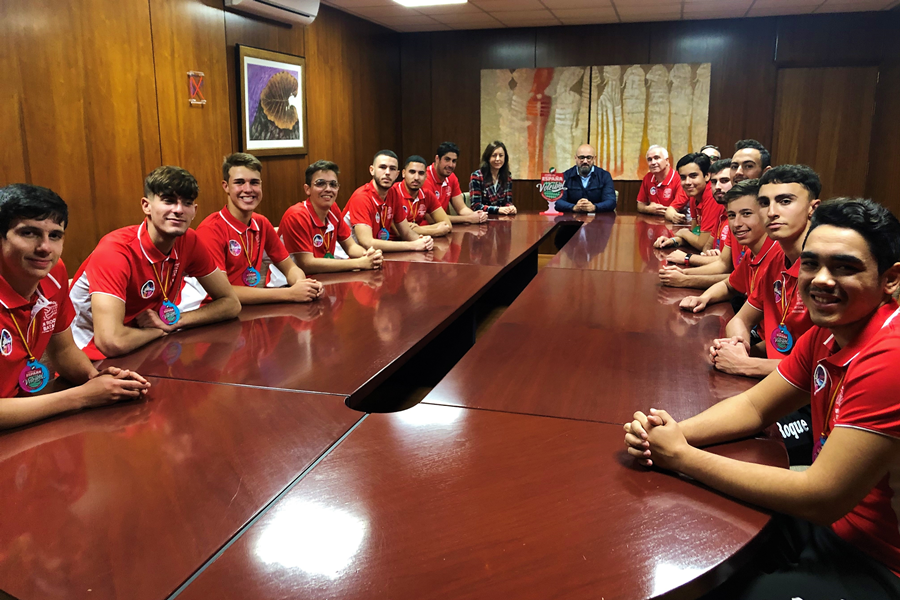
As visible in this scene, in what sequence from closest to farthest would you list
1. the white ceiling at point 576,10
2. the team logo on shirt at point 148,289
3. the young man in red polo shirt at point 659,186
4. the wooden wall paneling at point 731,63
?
the team logo on shirt at point 148,289 → the young man in red polo shirt at point 659,186 → the white ceiling at point 576,10 → the wooden wall paneling at point 731,63

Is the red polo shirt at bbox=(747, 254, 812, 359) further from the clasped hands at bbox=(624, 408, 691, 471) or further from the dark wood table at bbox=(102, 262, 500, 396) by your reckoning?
the dark wood table at bbox=(102, 262, 500, 396)

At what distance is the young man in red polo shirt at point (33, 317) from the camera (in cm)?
151

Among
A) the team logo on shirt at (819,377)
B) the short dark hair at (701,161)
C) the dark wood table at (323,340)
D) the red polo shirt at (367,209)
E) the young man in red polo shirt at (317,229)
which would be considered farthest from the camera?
the short dark hair at (701,161)

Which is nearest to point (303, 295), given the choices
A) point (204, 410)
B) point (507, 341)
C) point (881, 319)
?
point (507, 341)

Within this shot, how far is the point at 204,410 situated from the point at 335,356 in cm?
49

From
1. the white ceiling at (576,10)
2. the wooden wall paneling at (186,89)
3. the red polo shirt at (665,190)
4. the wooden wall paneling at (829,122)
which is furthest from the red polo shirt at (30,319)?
the wooden wall paneling at (829,122)

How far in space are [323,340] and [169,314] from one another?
0.58 meters

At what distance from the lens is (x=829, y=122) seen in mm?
7406

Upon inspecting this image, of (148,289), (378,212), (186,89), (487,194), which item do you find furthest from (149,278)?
(487,194)

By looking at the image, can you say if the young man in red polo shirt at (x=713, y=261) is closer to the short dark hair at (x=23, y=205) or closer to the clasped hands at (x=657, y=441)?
the clasped hands at (x=657, y=441)

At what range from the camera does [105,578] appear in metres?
0.92

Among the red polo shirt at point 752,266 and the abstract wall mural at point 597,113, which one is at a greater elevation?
the abstract wall mural at point 597,113

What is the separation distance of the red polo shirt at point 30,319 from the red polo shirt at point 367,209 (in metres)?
2.36

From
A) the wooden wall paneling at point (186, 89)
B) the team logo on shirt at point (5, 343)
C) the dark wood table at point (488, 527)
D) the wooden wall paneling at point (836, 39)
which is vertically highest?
the wooden wall paneling at point (836, 39)
